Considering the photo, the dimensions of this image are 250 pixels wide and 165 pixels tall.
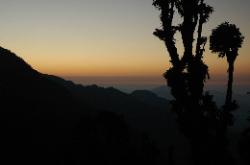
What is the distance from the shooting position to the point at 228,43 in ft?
90.3

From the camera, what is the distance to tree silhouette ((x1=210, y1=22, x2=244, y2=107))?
26594 millimetres

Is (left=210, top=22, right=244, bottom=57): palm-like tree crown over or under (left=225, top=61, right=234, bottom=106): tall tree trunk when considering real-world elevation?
over

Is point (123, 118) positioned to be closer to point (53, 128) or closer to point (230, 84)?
point (230, 84)

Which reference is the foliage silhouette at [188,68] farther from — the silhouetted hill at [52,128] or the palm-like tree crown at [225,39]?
the silhouetted hill at [52,128]

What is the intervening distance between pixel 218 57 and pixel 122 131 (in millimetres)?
26226

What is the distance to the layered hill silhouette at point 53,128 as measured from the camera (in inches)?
2087

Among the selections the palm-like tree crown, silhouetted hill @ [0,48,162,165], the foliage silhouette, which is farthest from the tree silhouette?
silhouetted hill @ [0,48,162,165]

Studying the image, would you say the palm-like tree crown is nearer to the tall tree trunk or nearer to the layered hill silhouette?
the tall tree trunk

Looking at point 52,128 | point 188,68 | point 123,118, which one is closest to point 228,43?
point 188,68

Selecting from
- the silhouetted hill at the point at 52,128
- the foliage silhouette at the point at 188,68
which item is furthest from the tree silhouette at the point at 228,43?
the silhouetted hill at the point at 52,128

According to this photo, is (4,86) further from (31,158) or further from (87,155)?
(87,155)

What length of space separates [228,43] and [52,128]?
103461 millimetres

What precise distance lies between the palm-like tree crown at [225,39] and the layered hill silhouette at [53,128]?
26821 millimetres

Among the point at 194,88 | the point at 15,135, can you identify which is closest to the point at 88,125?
the point at 194,88
